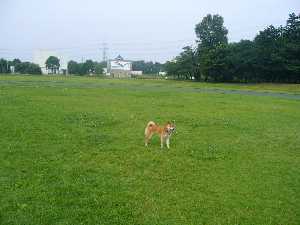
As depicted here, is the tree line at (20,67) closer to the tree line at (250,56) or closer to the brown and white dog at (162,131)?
the tree line at (250,56)

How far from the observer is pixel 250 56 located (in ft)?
248

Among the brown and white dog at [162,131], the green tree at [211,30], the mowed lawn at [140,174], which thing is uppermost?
the green tree at [211,30]

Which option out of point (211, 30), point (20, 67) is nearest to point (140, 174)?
point (211, 30)

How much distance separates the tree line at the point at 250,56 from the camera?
71062 millimetres

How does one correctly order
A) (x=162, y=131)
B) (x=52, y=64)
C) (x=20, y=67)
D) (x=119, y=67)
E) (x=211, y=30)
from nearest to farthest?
(x=162, y=131)
(x=211, y=30)
(x=20, y=67)
(x=52, y=64)
(x=119, y=67)

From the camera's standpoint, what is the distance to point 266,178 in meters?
11.1

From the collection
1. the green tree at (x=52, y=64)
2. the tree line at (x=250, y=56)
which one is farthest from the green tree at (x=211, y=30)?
the green tree at (x=52, y=64)

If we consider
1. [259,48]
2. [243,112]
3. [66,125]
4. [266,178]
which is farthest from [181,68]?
[266,178]

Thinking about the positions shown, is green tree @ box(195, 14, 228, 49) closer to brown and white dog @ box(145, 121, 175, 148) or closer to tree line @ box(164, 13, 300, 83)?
tree line @ box(164, 13, 300, 83)

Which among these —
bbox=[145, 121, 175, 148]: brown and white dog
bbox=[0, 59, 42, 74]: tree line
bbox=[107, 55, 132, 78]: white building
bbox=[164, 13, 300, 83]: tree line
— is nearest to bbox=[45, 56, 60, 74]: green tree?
bbox=[0, 59, 42, 74]: tree line

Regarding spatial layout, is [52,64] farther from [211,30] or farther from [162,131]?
[162,131]

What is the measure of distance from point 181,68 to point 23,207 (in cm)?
8513

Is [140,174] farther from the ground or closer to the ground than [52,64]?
closer to the ground

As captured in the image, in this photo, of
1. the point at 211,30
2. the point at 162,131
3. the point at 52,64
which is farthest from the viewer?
the point at 52,64
